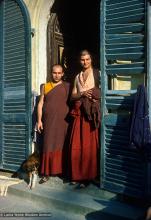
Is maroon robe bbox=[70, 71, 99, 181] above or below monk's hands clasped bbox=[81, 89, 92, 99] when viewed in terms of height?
below

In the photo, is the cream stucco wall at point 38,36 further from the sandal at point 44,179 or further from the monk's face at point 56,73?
the sandal at point 44,179

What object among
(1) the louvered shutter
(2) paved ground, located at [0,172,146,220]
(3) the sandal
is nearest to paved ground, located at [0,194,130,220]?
(2) paved ground, located at [0,172,146,220]

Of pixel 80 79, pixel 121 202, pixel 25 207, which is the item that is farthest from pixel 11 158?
pixel 121 202

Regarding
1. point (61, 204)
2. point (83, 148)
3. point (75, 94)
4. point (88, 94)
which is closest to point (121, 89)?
point (88, 94)

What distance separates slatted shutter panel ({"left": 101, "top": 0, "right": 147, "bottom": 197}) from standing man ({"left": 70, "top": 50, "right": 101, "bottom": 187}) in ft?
0.89

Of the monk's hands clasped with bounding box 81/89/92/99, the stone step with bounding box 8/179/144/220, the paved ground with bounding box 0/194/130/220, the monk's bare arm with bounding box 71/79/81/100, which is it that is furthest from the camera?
the monk's bare arm with bounding box 71/79/81/100

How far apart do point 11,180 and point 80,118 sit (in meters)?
1.73

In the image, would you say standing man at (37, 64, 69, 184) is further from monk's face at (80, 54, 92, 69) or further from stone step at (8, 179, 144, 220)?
monk's face at (80, 54, 92, 69)

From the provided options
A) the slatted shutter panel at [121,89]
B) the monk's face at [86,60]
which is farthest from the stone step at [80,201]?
the monk's face at [86,60]

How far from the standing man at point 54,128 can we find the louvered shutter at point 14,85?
49 cm

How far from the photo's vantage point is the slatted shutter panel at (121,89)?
4.99 meters

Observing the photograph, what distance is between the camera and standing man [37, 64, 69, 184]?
6.10 m

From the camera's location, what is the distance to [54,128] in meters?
6.11

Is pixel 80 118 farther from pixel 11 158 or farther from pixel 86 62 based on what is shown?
pixel 11 158
